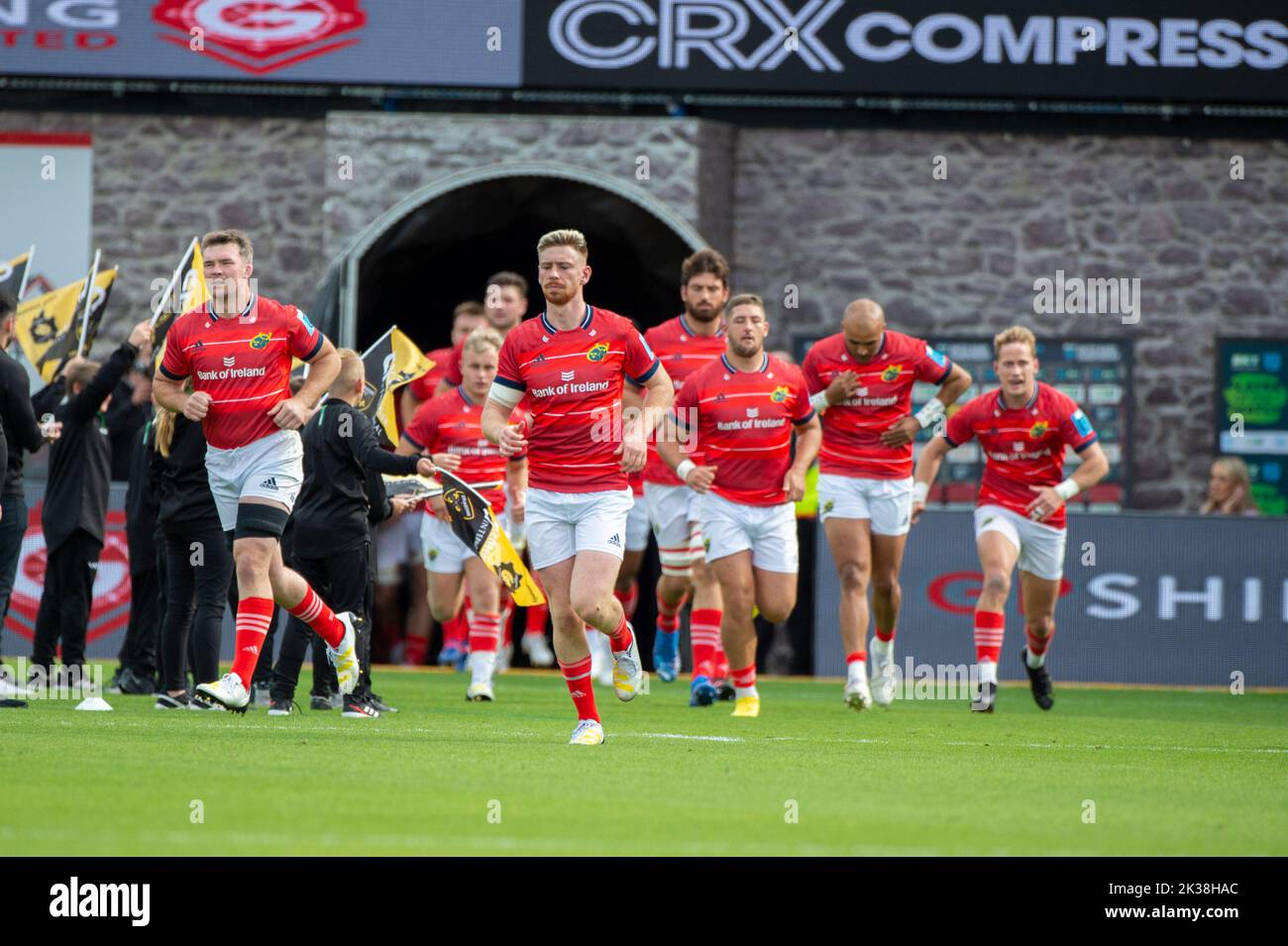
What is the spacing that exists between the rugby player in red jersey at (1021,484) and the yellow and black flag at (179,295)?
477cm

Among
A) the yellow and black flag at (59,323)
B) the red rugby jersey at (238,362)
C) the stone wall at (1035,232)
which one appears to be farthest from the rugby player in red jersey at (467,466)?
the stone wall at (1035,232)

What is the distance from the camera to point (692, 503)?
14.2 metres

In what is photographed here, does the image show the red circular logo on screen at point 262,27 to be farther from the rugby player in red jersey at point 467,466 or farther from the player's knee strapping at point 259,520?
the player's knee strapping at point 259,520

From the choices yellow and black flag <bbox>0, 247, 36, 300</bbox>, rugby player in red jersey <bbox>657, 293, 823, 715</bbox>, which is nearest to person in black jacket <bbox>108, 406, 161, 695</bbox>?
yellow and black flag <bbox>0, 247, 36, 300</bbox>

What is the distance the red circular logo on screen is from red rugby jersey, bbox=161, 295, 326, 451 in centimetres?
1101

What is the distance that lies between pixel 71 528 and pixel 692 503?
4.20 m

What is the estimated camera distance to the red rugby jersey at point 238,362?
32.2ft

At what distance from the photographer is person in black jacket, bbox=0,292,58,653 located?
35.8ft

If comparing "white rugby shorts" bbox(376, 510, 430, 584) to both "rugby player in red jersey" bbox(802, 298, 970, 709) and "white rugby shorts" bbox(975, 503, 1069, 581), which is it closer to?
"rugby player in red jersey" bbox(802, 298, 970, 709)

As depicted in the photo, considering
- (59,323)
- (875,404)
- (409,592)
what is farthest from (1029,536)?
(409,592)
